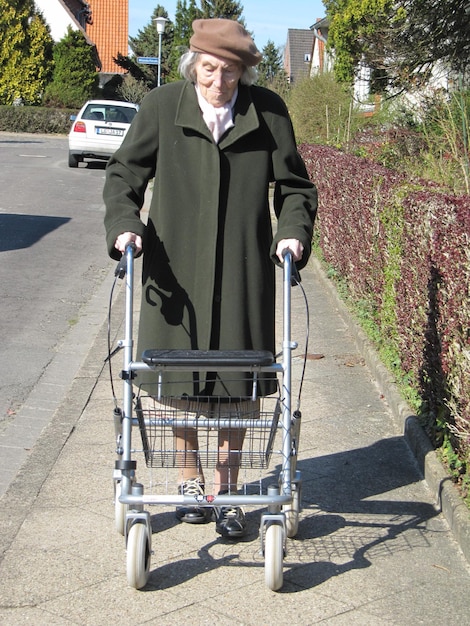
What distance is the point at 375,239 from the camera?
303 inches

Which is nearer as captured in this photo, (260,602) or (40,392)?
(260,602)

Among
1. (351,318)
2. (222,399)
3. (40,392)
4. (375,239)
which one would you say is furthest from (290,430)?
(351,318)

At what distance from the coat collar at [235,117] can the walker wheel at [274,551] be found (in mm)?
1515

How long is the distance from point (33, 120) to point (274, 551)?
4837 centimetres

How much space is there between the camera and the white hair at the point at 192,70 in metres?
3.75

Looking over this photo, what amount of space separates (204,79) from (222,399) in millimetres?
1287

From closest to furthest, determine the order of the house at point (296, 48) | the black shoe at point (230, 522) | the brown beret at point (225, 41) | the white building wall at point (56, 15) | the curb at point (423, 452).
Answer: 1. the brown beret at point (225, 41)
2. the black shoe at point (230, 522)
3. the curb at point (423, 452)
4. the white building wall at point (56, 15)
5. the house at point (296, 48)

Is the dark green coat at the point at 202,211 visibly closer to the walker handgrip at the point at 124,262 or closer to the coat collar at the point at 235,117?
the coat collar at the point at 235,117

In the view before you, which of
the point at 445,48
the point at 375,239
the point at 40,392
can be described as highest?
the point at 445,48

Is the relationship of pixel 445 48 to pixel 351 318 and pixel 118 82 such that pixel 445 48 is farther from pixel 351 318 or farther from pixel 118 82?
pixel 118 82

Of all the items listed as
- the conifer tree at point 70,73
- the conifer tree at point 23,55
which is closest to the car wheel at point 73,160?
the conifer tree at point 23,55

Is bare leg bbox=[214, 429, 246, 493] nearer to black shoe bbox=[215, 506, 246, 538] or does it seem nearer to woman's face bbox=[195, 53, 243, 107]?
black shoe bbox=[215, 506, 246, 538]

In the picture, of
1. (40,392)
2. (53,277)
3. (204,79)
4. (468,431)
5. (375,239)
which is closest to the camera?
(204,79)

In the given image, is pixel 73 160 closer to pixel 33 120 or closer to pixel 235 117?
pixel 235 117
